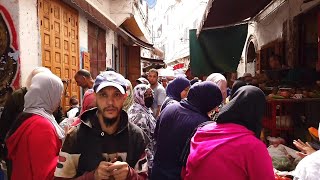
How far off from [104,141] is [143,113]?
210cm

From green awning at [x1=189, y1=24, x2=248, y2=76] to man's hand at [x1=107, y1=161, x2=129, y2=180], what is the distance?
28.1ft

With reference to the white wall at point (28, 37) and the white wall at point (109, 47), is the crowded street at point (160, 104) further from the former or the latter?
the white wall at point (109, 47)

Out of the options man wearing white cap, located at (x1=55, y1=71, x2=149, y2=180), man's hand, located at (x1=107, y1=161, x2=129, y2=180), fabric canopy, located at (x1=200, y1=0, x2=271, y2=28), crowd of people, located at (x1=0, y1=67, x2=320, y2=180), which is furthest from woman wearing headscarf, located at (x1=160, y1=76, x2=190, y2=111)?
man's hand, located at (x1=107, y1=161, x2=129, y2=180)

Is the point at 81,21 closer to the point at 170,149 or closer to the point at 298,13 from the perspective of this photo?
the point at 298,13

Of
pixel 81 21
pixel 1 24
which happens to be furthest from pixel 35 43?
pixel 81 21

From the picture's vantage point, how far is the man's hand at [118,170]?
2.02 metres

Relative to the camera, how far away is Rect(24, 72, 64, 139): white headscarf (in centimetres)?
284

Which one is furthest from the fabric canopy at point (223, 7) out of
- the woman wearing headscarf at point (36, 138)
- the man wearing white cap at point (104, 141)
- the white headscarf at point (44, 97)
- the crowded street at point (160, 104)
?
the man wearing white cap at point (104, 141)

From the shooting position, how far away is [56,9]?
7246mm

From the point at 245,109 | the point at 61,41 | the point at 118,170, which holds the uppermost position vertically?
the point at 61,41

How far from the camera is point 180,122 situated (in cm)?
323

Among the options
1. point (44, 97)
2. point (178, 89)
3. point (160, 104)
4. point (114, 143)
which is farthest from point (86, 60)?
point (114, 143)

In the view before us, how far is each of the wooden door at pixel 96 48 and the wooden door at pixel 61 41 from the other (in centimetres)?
155

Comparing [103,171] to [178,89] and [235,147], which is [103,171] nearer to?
[235,147]
